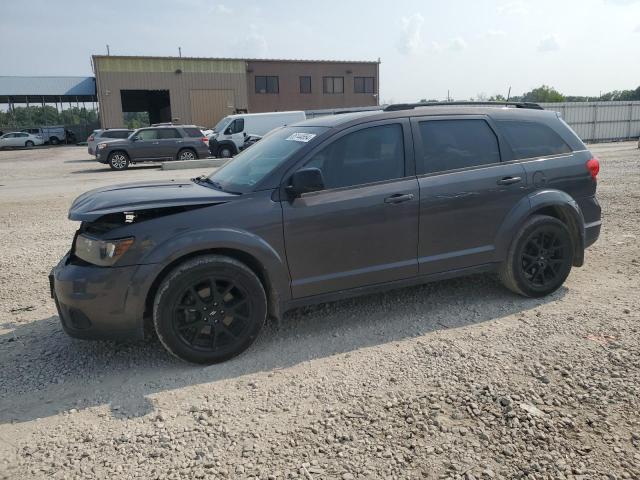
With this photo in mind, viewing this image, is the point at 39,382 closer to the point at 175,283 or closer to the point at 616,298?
the point at 175,283

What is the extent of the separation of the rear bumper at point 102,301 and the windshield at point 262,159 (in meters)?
1.09

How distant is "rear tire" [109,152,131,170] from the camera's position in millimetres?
20828

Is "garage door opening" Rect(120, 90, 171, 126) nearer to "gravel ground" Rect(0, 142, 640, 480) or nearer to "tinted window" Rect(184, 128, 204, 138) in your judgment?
"tinted window" Rect(184, 128, 204, 138)

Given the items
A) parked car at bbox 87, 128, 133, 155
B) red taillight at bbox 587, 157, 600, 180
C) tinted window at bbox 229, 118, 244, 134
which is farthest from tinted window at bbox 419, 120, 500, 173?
parked car at bbox 87, 128, 133, 155

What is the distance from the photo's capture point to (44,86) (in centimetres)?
5278

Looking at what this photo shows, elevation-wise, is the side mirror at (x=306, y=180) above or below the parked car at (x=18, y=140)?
below

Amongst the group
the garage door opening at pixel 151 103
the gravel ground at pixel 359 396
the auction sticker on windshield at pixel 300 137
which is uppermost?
the garage door opening at pixel 151 103

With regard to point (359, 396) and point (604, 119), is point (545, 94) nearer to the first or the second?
point (604, 119)

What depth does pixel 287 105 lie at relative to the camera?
50875 mm

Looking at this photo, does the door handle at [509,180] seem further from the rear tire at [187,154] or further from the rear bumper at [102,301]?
the rear tire at [187,154]

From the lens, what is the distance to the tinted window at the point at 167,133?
22.1 metres

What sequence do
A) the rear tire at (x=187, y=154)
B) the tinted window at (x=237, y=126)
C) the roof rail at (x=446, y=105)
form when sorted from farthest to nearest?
the tinted window at (x=237, y=126), the rear tire at (x=187, y=154), the roof rail at (x=446, y=105)

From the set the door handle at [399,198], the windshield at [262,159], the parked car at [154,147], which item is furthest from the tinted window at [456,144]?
the parked car at [154,147]

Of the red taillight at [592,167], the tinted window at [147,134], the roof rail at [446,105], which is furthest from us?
the tinted window at [147,134]
